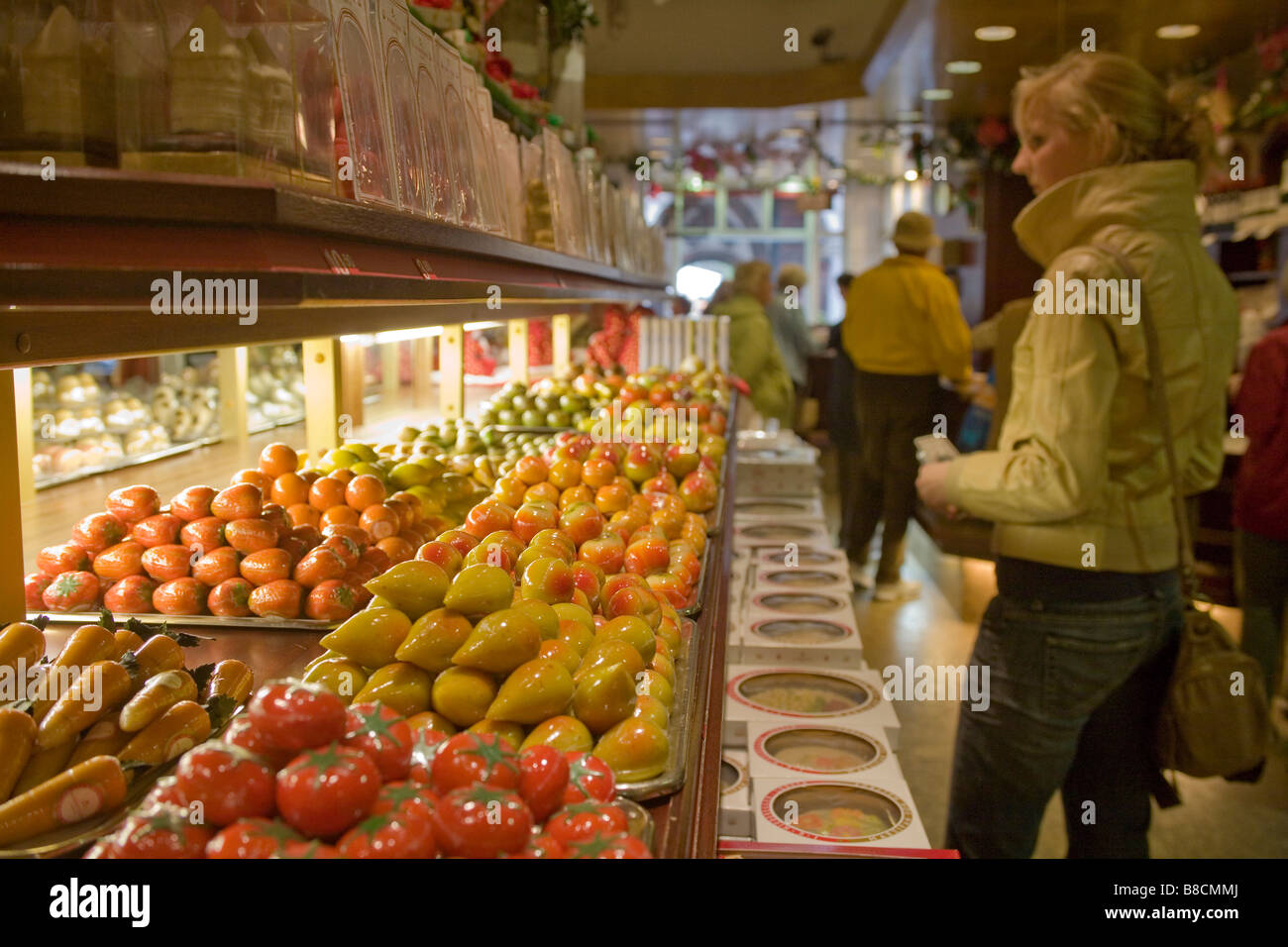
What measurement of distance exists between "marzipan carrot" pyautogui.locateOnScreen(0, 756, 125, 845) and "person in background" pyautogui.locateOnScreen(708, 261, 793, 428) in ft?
21.0

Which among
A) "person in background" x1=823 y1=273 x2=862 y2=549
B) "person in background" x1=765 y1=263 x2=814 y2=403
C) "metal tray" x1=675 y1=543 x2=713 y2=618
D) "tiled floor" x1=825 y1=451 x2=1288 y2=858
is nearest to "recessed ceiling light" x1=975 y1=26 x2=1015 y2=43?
"person in background" x1=823 y1=273 x2=862 y2=549

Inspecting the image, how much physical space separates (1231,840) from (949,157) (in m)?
7.46

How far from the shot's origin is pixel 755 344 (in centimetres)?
748

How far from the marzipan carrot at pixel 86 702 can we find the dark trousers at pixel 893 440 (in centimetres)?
519

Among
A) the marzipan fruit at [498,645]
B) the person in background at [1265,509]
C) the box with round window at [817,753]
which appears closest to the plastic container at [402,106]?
the marzipan fruit at [498,645]

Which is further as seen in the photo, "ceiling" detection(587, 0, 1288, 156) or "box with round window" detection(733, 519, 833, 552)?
"ceiling" detection(587, 0, 1288, 156)

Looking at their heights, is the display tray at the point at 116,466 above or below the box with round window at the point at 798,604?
above

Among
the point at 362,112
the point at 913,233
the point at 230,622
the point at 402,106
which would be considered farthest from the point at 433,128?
the point at 913,233

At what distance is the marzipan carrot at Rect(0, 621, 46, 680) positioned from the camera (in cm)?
133

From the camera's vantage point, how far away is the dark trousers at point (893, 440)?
6016mm

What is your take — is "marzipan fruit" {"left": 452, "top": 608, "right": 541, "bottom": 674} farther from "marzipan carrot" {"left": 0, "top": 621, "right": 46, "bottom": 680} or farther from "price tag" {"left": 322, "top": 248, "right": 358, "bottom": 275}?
"marzipan carrot" {"left": 0, "top": 621, "right": 46, "bottom": 680}

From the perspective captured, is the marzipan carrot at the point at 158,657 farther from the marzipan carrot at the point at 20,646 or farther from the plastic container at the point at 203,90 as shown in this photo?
the plastic container at the point at 203,90

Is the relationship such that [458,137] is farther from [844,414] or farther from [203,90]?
[844,414]
